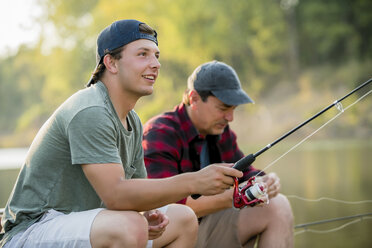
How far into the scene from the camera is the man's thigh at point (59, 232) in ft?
5.40

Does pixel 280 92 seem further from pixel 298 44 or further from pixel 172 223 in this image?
pixel 172 223

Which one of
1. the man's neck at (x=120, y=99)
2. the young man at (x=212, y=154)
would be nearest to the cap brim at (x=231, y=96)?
the young man at (x=212, y=154)

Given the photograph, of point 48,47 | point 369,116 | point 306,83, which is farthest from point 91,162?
point 48,47

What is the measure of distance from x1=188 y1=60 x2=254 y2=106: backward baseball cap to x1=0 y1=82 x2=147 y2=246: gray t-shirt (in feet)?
3.15

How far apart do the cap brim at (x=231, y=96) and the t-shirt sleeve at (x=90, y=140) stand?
1.08 metres

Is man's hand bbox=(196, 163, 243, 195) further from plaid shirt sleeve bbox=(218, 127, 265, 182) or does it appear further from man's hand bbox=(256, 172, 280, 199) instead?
plaid shirt sleeve bbox=(218, 127, 265, 182)

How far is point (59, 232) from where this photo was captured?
1.68 metres

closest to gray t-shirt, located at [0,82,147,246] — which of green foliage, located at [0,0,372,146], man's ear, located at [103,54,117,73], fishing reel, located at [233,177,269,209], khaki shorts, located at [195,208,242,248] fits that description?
man's ear, located at [103,54,117,73]

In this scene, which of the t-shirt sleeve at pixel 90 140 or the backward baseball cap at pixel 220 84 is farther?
the backward baseball cap at pixel 220 84

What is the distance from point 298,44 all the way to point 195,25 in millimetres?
4541

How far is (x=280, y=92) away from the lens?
18.9m

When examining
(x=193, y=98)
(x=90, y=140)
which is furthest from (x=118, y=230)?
(x=193, y=98)

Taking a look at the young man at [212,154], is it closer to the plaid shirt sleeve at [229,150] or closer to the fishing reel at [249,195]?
the plaid shirt sleeve at [229,150]

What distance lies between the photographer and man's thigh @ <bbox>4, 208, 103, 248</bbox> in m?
1.65
